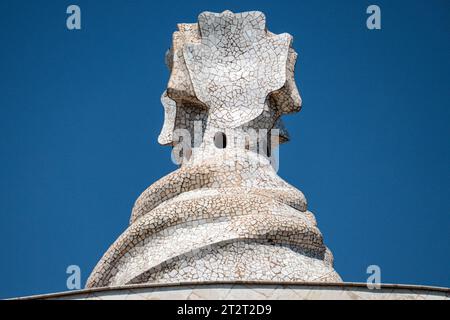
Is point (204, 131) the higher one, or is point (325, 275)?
point (204, 131)

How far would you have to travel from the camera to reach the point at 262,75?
21781 mm

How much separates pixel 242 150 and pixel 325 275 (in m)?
3.53

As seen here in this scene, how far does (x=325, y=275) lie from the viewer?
1848cm

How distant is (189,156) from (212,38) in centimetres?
264

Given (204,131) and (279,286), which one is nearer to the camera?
(279,286)

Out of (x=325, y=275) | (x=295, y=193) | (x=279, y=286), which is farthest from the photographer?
(x=295, y=193)

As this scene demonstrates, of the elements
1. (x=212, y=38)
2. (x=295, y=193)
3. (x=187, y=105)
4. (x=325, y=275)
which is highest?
(x=212, y=38)
